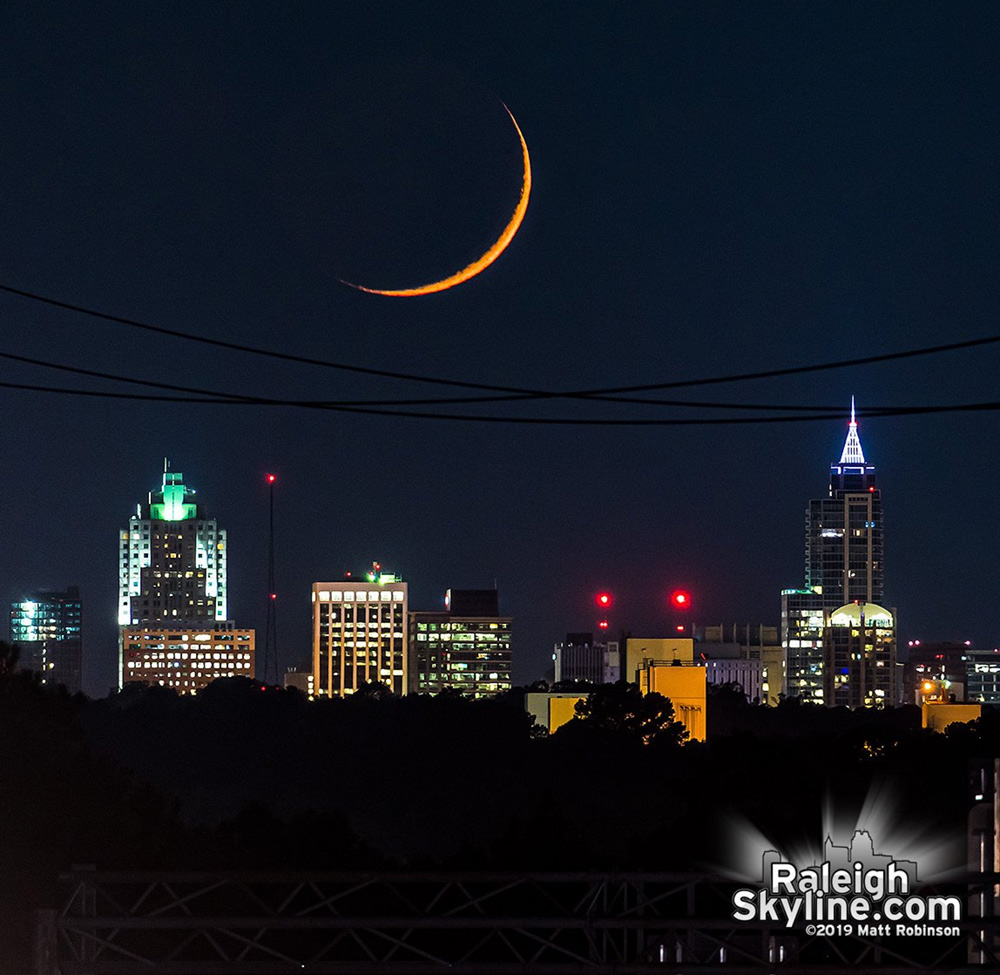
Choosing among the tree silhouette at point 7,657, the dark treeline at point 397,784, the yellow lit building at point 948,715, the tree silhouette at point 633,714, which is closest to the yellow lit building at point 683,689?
the tree silhouette at point 633,714

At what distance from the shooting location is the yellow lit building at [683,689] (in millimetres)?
170125

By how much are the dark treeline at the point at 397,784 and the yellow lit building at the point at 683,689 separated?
5011 millimetres

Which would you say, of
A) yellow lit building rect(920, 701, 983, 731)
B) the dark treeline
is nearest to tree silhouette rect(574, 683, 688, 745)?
the dark treeline

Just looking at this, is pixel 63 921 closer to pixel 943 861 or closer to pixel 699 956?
pixel 699 956

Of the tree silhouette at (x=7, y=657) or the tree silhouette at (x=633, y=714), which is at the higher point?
the tree silhouette at (x=7, y=657)

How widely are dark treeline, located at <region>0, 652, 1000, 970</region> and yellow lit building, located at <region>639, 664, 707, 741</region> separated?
5.01 m

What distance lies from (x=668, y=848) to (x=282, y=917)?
50.8m

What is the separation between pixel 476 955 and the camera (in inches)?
2244

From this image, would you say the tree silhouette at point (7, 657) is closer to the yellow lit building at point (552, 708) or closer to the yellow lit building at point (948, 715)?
the yellow lit building at point (552, 708)

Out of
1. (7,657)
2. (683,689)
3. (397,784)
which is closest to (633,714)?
(683,689)

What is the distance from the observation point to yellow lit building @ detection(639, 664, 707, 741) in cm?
17012

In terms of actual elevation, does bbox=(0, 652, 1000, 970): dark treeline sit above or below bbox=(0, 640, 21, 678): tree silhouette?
below

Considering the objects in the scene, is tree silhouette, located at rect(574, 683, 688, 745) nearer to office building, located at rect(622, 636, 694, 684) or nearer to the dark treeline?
the dark treeline

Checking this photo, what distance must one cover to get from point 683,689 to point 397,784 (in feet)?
143
